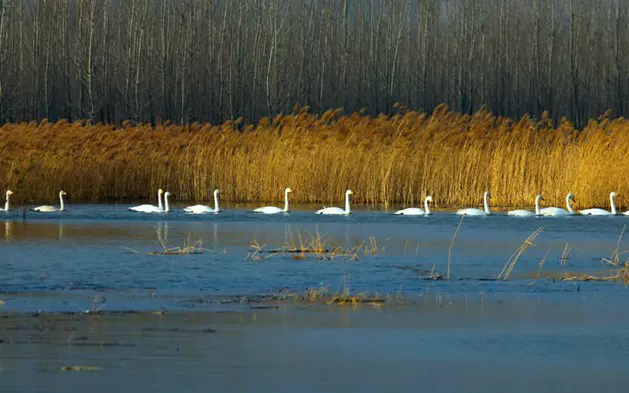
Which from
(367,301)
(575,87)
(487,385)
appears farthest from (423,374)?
(575,87)

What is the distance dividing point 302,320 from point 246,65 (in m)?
56.7

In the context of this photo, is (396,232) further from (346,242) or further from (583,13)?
(583,13)

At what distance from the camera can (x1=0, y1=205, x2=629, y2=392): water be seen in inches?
310

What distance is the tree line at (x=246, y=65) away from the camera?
56688 mm

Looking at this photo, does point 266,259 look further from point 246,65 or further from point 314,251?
point 246,65

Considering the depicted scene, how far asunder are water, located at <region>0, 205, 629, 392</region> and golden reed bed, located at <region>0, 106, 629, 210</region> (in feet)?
24.1

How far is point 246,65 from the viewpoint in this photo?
218 ft

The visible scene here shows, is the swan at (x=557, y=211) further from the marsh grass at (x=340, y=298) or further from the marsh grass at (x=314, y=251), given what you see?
the marsh grass at (x=340, y=298)

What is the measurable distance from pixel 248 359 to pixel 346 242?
992 cm

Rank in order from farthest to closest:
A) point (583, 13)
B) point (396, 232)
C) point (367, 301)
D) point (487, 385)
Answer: point (583, 13) < point (396, 232) < point (367, 301) < point (487, 385)

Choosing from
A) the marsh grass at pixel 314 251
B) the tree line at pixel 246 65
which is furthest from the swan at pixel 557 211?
the tree line at pixel 246 65

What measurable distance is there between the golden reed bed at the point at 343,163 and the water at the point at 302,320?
290 inches

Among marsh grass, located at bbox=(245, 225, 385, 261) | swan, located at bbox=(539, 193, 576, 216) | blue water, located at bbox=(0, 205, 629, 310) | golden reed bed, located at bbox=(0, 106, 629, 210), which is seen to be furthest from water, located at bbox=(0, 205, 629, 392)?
golden reed bed, located at bbox=(0, 106, 629, 210)

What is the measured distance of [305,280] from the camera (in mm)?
13109
